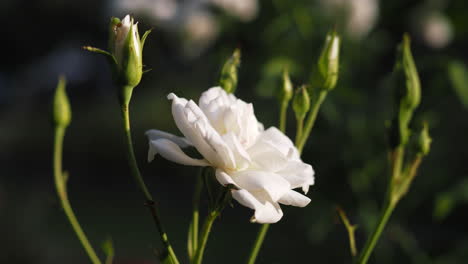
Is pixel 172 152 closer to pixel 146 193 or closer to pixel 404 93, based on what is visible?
pixel 146 193

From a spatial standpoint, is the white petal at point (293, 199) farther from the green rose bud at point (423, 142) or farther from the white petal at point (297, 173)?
the green rose bud at point (423, 142)

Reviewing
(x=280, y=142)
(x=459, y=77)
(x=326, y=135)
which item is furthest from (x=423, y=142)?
(x=326, y=135)

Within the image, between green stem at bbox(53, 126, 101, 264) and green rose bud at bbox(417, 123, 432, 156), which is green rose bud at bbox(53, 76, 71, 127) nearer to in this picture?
green stem at bbox(53, 126, 101, 264)

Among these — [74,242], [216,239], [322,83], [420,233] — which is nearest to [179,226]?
A: [216,239]

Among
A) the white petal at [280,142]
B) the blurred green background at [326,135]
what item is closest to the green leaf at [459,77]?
the blurred green background at [326,135]

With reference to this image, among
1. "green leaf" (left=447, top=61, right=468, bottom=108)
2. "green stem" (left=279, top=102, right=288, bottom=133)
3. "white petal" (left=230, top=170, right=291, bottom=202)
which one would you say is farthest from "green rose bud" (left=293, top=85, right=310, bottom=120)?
"green leaf" (left=447, top=61, right=468, bottom=108)
